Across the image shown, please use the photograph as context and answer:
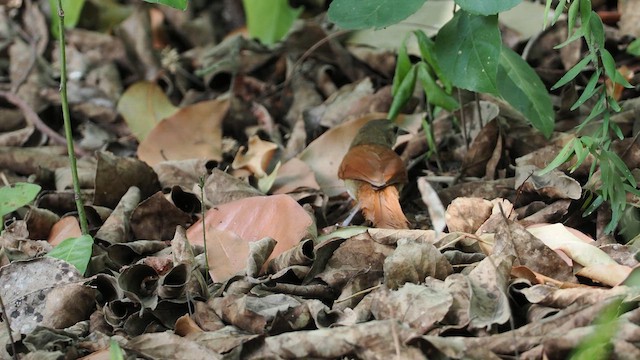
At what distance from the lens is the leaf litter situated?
1.42 meters

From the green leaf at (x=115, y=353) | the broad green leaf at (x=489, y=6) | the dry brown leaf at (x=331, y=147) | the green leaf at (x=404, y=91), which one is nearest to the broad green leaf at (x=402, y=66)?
the green leaf at (x=404, y=91)

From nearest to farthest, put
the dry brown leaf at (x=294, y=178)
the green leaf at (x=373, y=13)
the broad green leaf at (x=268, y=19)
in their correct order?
the green leaf at (x=373, y=13) < the dry brown leaf at (x=294, y=178) < the broad green leaf at (x=268, y=19)

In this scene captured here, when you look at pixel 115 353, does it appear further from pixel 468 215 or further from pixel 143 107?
pixel 143 107

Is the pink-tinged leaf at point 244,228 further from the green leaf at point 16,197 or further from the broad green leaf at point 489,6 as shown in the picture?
the broad green leaf at point 489,6

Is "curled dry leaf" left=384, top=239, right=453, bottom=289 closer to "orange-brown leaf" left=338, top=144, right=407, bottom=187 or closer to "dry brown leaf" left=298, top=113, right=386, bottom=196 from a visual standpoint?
"orange-brown leaf" left=338, top=144, right=407, bottom=187

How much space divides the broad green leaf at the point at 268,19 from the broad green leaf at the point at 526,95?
1.25 metres

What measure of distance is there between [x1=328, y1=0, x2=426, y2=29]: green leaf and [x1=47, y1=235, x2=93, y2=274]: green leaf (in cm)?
72

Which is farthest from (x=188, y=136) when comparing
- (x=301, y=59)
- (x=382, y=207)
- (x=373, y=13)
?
(x=373, y=13)

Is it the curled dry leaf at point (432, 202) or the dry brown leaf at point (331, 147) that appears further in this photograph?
the dry brown leaf at point (331, 147)

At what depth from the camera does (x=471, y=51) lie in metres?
1.77

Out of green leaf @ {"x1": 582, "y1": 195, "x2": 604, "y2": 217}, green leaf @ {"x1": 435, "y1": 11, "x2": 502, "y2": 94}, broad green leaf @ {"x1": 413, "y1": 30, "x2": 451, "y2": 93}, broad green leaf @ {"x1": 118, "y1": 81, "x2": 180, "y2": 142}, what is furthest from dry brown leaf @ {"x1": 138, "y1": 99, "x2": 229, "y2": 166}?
green leaf @ {"x1": 582, "y1": 195, "x2": 604, "y2": 217}

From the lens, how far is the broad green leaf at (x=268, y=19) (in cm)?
297

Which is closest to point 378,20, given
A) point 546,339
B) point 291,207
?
point 291,207

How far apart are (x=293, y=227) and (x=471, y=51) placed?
55cm
